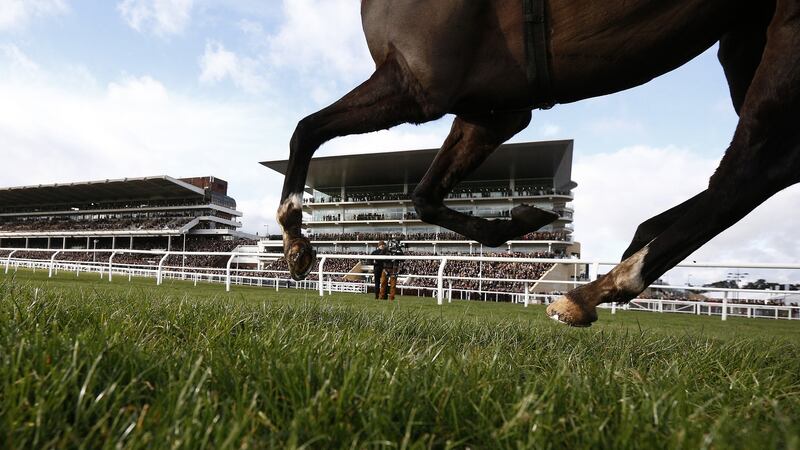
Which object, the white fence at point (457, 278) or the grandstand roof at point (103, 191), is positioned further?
the grandstand roof at point (103, 191)

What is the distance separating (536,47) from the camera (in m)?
2.23

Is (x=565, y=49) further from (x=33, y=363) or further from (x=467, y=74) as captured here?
(x=33, y=363)

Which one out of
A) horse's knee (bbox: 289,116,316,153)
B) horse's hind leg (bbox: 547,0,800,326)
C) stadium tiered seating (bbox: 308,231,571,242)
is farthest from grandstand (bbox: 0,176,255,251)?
horse's hind leg (bbox: 547,0,800,326)

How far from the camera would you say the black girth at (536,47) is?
→ 2.20 metres

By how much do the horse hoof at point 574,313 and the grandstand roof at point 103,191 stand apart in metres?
53.1

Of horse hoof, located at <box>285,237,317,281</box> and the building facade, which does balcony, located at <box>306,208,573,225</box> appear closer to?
the building facade

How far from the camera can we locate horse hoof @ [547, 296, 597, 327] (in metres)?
2.09

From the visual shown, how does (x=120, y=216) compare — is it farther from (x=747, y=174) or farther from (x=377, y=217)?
(x=747, y=174)

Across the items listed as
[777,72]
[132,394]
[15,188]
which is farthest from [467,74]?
[15,188]

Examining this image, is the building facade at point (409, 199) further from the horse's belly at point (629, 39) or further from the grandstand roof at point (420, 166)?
the horse's belly at point (629, 39)

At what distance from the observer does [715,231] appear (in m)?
2.03

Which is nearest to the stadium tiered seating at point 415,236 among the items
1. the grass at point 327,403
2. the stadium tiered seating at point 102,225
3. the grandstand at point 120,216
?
the grandstand at point 120,216

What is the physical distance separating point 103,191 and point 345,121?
59.3 meters

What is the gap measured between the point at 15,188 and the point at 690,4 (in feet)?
223
